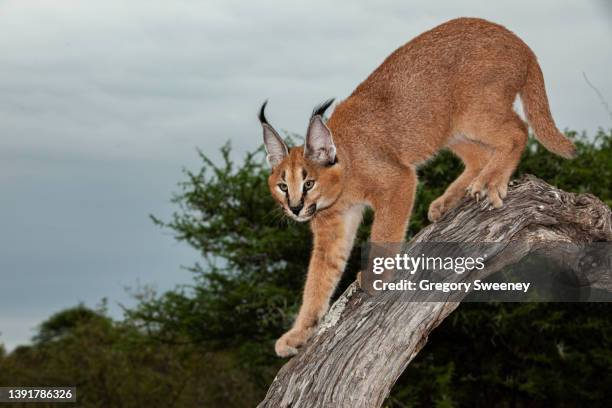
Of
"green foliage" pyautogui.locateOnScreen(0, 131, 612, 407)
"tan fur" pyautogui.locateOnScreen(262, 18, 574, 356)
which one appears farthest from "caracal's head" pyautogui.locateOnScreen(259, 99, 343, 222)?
"green foliage" pyautogui.locateOnScreen(0, 131, 612, 407)

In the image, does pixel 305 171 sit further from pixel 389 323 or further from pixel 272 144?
pixel 389 323

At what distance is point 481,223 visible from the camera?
654 centimetres

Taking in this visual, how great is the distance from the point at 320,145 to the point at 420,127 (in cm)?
110

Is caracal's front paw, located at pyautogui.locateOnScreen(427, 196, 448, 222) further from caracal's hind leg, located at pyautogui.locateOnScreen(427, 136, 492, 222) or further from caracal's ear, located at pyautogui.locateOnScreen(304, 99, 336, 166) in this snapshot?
caracal's ear, located at pyautogui.locateOnScreen(304, 99, 336, 166)

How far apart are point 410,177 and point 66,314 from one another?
15230 millimetres

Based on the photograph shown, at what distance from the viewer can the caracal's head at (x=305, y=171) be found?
624cm

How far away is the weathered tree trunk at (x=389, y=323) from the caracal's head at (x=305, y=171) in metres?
0.72

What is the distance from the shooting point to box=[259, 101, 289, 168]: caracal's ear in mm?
6258

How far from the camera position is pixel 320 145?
6301 millimetres

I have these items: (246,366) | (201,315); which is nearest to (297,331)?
(201,315)

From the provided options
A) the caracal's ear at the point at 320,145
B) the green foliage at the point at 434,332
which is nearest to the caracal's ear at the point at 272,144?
the caracal's ear at the point at 320,145

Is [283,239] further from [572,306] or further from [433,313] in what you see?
[433,313]

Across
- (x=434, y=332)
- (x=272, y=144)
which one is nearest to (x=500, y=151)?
(x=272, y=144)

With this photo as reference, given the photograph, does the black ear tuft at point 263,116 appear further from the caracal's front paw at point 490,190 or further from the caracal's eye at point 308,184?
the caracal's front paw at point 490,190
